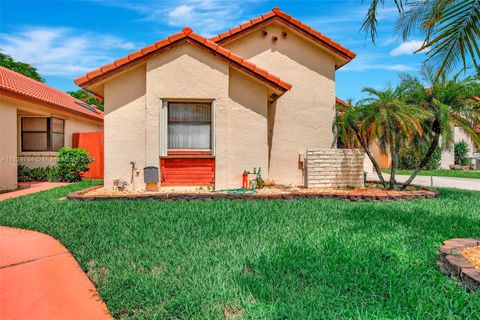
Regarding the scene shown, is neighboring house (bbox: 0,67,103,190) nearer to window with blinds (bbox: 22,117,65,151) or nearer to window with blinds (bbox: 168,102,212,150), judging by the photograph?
window with blinds (bbox: 22,117,65,151)

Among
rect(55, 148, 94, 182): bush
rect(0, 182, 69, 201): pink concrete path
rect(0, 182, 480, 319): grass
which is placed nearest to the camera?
rect(0, 182, 480, 319): grass

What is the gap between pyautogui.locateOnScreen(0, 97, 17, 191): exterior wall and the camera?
35.9 feet

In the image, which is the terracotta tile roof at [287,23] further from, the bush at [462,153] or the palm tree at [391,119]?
the bush at [462,153]

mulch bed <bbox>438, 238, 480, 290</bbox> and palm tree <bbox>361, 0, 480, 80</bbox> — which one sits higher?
palm tree <bbox>361, 0, 480, 80</bbox>

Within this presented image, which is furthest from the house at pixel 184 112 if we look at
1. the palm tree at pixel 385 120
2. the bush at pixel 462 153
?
the bush at pixel 462 153

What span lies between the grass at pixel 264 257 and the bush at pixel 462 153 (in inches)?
872

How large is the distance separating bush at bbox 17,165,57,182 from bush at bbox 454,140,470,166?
94.7 ft

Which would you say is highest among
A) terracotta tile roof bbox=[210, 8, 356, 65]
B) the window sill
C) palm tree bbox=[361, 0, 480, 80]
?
terracotta tile roof bbox=[210, 8, 356, 65]

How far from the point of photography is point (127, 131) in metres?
9.69

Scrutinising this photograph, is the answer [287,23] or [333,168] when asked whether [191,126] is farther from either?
[287,23]

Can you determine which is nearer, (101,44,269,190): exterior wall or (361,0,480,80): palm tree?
(361,0,480,80): palm tree

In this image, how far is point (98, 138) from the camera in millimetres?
16203

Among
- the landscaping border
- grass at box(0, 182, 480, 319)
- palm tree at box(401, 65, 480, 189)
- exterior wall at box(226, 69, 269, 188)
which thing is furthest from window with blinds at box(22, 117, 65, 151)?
palm tree at box(401, 65, 480, 189)

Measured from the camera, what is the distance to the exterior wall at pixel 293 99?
11625 millimetres
